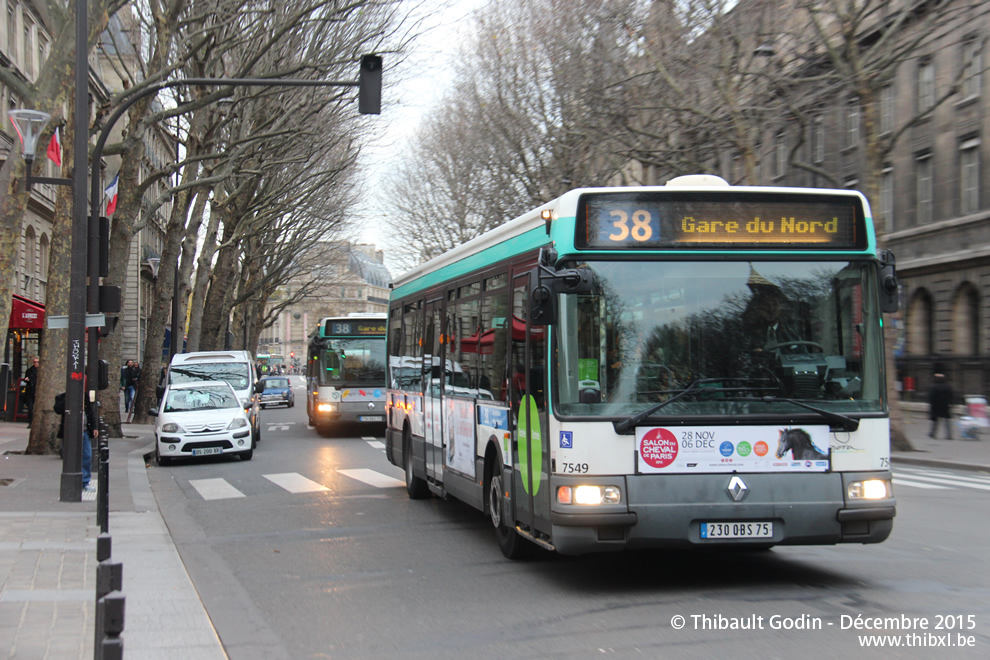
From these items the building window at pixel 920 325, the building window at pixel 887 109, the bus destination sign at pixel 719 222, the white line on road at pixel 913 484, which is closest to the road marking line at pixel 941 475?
the white line on road at pixel 913 484

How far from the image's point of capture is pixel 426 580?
26.7 ft

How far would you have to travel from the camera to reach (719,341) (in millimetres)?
7215

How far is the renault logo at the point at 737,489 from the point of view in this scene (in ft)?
23.5

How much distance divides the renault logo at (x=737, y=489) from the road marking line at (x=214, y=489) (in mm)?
8777

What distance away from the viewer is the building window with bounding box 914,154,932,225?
33.5 metres

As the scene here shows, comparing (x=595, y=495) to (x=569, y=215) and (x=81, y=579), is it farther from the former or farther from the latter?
(x=81, y=579)

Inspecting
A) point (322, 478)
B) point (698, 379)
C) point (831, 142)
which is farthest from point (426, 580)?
point (831, 142)

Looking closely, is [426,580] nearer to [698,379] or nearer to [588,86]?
[698,379]

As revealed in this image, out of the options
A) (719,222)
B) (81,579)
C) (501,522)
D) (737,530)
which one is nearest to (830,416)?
(737,530)

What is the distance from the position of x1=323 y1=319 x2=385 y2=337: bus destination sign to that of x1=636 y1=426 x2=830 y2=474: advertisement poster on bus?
19.3 m

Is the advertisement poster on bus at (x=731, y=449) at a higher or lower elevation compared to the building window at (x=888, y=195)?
lower

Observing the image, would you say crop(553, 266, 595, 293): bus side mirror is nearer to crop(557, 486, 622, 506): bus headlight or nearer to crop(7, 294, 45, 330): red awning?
crop(557, 486, 622, 506): bus headlight

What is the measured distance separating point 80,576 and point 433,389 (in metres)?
4.57

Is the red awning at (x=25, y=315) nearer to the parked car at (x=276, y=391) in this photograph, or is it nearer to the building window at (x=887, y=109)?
the parked car at (x=276, y=391)
